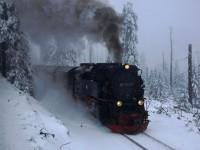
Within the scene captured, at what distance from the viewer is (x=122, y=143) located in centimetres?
1475

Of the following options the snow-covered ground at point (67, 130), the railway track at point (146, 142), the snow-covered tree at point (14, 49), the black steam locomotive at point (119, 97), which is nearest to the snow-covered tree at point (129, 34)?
the snow-covered ground at point (67, 130)

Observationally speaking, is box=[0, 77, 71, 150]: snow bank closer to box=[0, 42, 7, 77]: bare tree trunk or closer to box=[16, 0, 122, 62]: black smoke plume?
box=[0, 42, 7, 77]: bare tree trunk

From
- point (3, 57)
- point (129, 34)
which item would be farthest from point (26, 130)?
point (129, 34)

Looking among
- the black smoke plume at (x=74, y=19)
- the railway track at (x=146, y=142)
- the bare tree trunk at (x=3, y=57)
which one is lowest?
the railway track at (x=146, y=142)

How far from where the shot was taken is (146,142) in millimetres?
14852

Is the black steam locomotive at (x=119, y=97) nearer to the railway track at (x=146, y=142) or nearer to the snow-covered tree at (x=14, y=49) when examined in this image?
the railway track at (x=146, y=142)

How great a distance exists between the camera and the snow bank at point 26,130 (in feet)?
35.9

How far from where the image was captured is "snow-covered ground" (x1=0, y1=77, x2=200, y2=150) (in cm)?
1157

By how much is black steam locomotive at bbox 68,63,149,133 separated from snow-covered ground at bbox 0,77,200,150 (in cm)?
55

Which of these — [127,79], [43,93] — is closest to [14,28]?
[127,79]

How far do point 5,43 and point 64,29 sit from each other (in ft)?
22.2

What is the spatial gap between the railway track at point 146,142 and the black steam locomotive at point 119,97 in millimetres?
736

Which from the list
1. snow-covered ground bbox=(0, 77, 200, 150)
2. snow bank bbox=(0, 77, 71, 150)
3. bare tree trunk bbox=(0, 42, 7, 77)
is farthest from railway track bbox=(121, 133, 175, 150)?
bare tree trunk bbox=(0, 42, 7, 77)

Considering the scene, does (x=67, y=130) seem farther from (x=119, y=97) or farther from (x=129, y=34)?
(x=129, y=34)
